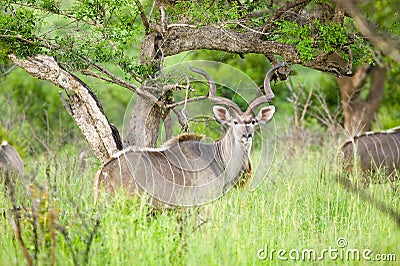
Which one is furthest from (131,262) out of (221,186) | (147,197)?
(221,186)

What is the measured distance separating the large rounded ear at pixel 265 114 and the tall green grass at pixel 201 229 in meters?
0.51

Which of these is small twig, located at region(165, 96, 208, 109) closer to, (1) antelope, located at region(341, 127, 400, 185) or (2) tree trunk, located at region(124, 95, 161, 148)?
(2) tree trunk, located at region(124, 95, 161, 148)

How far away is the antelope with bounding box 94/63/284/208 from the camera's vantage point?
452 centimetres

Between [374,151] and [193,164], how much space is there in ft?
7.66

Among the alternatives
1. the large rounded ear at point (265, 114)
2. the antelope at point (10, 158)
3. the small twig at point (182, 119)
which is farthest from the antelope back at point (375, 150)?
the antelope at point (10, 158)

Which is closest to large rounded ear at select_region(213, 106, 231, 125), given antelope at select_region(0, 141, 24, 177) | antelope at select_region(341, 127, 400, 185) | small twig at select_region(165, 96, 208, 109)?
small twig at select_region(165, 96, 208, 109)

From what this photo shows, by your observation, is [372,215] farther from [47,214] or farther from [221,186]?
[47,214]

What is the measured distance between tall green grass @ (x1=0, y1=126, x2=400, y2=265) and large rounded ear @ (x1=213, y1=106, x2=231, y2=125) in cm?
53

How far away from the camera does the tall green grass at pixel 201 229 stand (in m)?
3.30

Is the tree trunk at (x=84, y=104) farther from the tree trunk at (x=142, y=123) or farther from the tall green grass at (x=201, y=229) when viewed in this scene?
the tall green grass at (x=201, y=229)

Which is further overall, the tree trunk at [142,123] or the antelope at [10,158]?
the antelope at [10,158]

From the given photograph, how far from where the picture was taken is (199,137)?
494 centimetres

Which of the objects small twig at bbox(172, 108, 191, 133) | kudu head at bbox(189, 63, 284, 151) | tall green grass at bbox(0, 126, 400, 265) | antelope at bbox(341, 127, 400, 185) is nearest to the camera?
tall green grass at bbox(0, 126, 400, 265)

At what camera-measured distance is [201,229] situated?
3727mm
